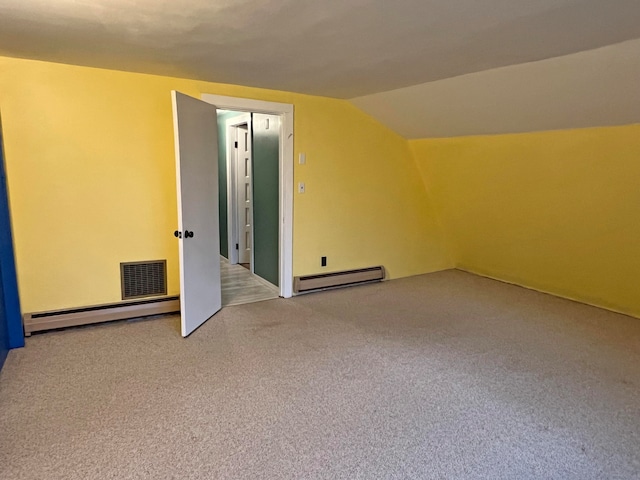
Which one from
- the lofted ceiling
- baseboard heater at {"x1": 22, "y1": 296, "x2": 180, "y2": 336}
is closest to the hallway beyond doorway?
baseboard heater at {"x1": 22, "y1": 296, "x2": 180, "y2": 336}

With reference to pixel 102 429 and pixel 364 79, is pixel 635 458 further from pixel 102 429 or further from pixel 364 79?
pixel 364 79

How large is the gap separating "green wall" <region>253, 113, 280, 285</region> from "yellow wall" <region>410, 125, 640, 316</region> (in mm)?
1709

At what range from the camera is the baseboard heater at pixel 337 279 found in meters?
4.31

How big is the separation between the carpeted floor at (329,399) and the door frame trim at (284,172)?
0.61m

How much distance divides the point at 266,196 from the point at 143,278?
1.68 meters

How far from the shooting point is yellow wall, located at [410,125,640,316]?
10.2ft

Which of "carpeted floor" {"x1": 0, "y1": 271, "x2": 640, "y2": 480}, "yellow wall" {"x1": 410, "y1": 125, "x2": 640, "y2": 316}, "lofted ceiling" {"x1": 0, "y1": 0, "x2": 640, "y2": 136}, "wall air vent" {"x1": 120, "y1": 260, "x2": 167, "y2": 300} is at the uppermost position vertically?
"lofted ceiling" {"x1": 0, "y1": 0, "x2": 640, "y2": 136}

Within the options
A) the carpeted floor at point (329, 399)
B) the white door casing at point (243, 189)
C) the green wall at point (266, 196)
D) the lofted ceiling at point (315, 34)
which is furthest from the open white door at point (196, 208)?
the white door casing at point (243, 189)

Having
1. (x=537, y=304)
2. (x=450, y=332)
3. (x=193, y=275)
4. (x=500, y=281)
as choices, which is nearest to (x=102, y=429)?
(x=193, y=275)

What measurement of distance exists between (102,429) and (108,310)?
5.09ft

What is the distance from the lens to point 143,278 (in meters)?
3.54

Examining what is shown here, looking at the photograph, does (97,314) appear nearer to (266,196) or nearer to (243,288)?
(243,288)

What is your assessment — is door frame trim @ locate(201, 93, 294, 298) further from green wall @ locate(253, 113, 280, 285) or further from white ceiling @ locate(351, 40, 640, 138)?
white ceiling @ locate(351, 40, 640, 138)

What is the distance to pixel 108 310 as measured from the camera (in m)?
3.42
